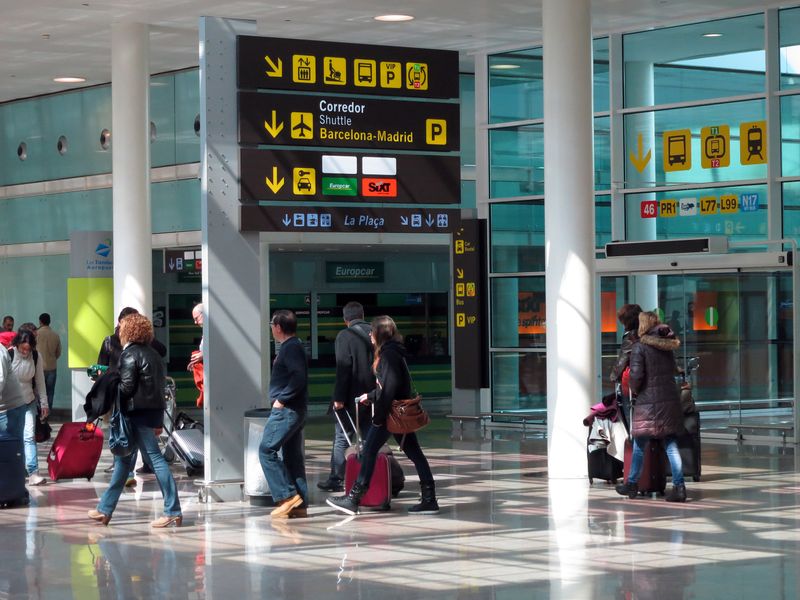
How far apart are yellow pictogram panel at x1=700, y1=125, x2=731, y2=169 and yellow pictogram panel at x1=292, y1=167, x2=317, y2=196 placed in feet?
25.0

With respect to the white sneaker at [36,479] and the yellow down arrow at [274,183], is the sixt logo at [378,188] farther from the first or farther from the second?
the white sneaker at [36,479]

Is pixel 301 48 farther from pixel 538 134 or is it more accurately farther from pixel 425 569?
pixel 538 134

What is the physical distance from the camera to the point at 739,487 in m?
12.9

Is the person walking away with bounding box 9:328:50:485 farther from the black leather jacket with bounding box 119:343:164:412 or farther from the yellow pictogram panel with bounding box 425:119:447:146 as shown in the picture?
the yellow pictogram panel with bounding box 425:119:447:146

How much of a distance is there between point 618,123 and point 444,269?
27.8ft

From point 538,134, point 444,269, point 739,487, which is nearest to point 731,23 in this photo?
point 538,134

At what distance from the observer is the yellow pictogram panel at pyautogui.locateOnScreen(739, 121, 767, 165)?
17.9 metres

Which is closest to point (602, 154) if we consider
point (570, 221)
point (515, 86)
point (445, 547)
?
point (515, 86)

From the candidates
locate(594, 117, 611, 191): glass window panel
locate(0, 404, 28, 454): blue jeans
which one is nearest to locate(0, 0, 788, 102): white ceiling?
locate(594, 117, 611, 191): glass window panel

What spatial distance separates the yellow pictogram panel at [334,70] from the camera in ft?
41.5

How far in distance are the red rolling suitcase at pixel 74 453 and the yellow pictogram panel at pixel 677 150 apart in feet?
29.3

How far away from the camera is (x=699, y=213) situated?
18.6m

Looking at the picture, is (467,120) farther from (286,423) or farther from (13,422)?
(286,423)

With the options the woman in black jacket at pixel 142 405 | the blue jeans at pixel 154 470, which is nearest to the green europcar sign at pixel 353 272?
the woman in black jacket at pixel 142 405
